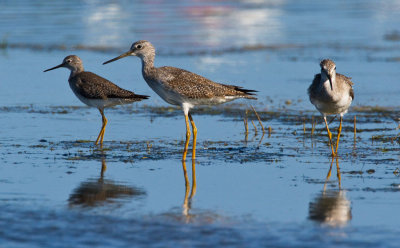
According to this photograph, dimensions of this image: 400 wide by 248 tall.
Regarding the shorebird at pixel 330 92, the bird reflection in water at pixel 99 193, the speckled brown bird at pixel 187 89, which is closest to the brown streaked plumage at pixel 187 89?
the speckled brown bird at pixel 187 89

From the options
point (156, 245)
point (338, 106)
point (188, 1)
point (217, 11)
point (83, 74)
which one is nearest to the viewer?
point (156, 245)

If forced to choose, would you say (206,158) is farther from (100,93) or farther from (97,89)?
(97,89)

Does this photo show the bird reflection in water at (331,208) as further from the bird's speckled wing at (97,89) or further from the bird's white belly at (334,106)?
the bird's speckled wing at (97,89)

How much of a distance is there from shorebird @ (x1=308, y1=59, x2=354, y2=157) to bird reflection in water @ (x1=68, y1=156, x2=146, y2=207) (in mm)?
3451

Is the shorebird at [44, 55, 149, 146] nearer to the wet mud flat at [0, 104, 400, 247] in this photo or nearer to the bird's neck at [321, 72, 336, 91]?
the wet mud flat at [0, 104, 400, 247]

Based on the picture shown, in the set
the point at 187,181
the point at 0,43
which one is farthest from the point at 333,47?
the point at 187,181

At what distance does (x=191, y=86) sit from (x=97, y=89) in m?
1.93

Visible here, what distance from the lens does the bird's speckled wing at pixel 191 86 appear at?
34.9ft

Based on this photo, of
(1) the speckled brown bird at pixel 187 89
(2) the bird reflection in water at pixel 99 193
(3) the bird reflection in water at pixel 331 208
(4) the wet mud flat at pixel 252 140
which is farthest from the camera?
(1) the speckled brown bird at pixel 187 89

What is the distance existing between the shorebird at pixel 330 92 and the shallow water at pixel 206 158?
51 cm

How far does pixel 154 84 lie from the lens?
1084 centimetres

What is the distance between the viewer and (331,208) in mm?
7371

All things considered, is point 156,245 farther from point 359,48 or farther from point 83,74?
point 359,48

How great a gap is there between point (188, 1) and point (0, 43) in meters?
16.2
